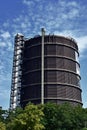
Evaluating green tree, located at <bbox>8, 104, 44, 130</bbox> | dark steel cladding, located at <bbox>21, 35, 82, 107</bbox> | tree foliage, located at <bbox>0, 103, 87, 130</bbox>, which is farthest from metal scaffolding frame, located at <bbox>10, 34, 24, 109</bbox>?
green tree, located at <bbox>8, 104, 44, 130</bbox>

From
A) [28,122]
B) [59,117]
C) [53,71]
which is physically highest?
[53,71]

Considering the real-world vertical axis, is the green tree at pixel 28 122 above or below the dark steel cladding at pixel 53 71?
below

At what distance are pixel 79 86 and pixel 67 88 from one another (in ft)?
32.4

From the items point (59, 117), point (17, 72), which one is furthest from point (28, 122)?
point (17, 72)

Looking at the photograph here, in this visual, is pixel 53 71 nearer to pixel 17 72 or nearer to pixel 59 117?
pixel 17 72

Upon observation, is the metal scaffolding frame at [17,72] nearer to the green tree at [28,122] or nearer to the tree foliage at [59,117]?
the tree foliage at [59,117]

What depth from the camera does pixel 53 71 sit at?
10512 centimetres

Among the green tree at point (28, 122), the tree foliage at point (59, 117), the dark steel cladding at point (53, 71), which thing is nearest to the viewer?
the green tree at point (28, 122)

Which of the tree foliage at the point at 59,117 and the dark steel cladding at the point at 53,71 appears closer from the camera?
the tree foliage at the point at 59,117

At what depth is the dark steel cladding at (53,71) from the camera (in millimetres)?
103250

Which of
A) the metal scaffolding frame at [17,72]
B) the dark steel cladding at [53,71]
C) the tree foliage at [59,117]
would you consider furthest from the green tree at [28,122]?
the metal scaffolding frame at [17,72]

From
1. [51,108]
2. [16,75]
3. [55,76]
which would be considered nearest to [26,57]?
[16,75]

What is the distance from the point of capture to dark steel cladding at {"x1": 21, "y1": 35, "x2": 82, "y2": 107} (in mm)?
103250

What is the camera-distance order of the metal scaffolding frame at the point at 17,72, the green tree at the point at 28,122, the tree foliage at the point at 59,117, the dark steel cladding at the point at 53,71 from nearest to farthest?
the green tree at the point at 28,122 → the tree foliage at the point at 59,117 → the dark steel cladding at the point at 53,71 → the metal scaffolding frame at the point at 17,72
